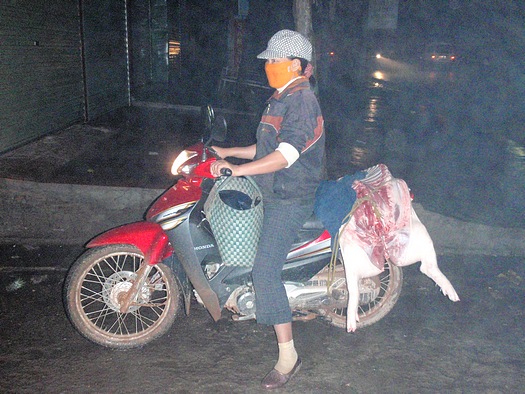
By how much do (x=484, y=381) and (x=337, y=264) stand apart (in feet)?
4.20

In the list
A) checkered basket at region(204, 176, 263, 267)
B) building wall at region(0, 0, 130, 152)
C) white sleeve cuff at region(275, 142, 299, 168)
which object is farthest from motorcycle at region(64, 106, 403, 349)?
building wall at region(0, 0, 130, 152)

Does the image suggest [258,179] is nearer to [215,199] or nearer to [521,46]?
[215,199]

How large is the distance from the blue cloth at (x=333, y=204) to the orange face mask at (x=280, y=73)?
797 mm

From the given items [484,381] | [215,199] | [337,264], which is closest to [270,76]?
[215,199]

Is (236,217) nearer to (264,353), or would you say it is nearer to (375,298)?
(264,353)

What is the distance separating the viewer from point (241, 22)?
736 inches

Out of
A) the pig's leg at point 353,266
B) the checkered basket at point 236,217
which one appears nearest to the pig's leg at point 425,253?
the pig's leg at point 353,266

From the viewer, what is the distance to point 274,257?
3.34 metres

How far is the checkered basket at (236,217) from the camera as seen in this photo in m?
3.31

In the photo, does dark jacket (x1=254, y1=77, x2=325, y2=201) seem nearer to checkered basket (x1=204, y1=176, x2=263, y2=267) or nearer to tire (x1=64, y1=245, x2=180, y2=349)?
checkered basket (x1=204, y1=176, x2=263, y2=267)

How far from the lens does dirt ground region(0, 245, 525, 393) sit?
11.2 ft

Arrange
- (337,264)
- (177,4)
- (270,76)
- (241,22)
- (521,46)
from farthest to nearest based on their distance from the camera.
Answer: (521,46) → (177,4) → (241,22) → (337,264) → (270,76)

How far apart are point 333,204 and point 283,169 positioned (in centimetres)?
44

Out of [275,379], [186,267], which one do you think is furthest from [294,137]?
[275,379]
